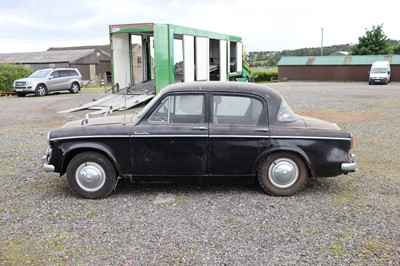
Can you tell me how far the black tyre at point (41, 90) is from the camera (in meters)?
22.7

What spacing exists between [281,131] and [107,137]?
236cm

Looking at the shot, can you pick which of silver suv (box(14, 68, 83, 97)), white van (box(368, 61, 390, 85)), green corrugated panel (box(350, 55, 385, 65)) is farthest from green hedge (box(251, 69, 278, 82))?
silver suv (box(14, 68, 83, 97))

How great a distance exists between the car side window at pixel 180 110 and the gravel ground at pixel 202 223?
107cm

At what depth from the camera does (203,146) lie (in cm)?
514

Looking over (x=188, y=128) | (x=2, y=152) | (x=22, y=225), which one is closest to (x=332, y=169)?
(x=188, y=128)

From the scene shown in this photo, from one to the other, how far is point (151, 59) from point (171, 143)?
12.3 meters

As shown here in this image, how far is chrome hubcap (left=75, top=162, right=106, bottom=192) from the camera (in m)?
5.18

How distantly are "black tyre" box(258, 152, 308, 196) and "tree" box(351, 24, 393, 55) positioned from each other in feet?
158

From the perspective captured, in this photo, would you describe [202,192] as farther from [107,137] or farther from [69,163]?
[69,163]

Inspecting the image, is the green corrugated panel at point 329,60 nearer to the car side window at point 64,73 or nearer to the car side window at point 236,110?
the car side window at point 64,73

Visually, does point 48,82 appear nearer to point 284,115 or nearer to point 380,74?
point 284,115

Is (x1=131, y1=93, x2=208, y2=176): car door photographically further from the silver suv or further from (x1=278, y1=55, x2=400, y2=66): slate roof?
(x1=278, y1=55, x2=400, y2=66): slate roof

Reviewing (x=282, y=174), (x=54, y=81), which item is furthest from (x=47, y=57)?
(x=282, y=174)

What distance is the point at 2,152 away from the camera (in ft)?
26.7
